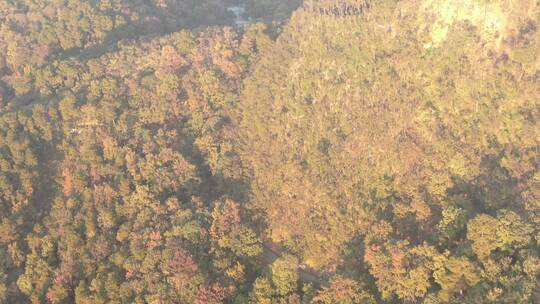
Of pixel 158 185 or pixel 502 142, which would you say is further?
pixel 158 185

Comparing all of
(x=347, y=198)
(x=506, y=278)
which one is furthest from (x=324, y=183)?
(x=506, y=278)

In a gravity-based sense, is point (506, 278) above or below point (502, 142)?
below

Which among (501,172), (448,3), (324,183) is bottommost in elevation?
(324,183)

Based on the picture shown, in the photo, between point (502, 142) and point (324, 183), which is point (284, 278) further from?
point (502, 142)

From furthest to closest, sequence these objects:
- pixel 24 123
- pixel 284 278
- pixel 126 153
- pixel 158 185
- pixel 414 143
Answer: pixel 24 123
pixel 126 153
pixel 158 185
pixel 414 143
pixel 284 278

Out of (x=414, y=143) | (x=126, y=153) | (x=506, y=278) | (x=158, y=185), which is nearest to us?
(x=506, y=278)

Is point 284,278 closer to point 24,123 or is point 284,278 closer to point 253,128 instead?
point 253,128

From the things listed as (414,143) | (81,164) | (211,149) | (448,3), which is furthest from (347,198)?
(81,164)
